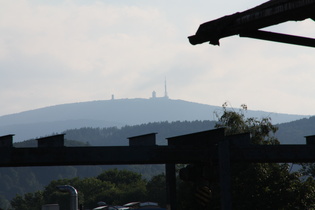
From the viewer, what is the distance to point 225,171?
14641 millimetres

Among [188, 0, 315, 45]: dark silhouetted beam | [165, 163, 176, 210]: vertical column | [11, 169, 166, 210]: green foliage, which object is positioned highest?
[188, 0, 315, 45]: dark silhouetted beam

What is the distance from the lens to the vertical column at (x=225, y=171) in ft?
48.0

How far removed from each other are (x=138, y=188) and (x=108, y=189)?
1023 cm

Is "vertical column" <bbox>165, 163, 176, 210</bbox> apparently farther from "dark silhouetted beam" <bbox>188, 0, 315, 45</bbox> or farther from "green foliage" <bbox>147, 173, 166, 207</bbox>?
"green foliage" <bbox>147, 173, 166, 207</bbox>

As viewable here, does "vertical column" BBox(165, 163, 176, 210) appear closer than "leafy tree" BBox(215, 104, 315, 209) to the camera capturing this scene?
Yes

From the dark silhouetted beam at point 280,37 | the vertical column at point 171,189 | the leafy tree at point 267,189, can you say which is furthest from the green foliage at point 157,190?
the dark silhouetted beam at point 280,37

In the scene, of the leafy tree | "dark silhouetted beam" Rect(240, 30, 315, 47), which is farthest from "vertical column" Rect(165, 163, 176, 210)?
the leafy tree

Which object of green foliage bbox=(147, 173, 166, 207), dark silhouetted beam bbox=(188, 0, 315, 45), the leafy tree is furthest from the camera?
green foliage bbox=(147, 173, 166, 207)

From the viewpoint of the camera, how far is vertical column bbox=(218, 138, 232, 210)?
14641 millimetres

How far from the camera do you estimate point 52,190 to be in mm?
154625

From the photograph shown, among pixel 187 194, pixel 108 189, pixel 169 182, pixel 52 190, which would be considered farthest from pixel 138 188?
pixel 169 182

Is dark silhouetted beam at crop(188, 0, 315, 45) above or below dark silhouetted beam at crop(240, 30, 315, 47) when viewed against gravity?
above

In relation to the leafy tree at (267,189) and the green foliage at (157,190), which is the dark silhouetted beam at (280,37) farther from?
the green foliage at (157,190)

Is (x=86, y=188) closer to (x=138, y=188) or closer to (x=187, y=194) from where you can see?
(x=138, y=188)
